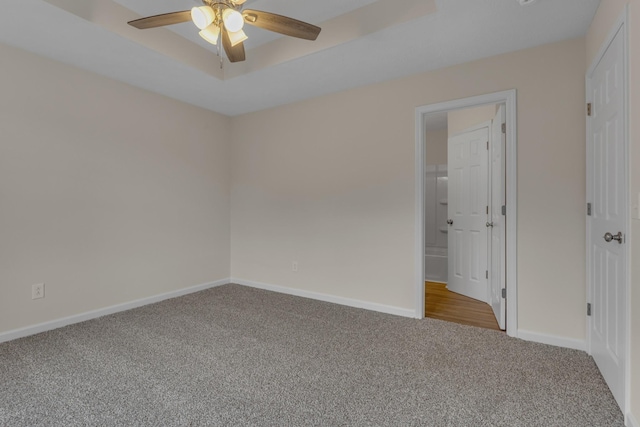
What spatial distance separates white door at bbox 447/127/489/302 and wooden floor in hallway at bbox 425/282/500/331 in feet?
0.51

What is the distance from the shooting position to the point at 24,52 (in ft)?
8.47

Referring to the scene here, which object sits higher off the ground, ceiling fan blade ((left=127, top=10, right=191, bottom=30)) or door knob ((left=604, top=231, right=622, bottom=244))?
ceiling fan blade ((left=127, top=10, right=191, bottom=30))

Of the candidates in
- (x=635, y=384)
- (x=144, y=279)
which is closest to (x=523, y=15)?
(x=635, y=384)

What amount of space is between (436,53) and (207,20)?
176 cm

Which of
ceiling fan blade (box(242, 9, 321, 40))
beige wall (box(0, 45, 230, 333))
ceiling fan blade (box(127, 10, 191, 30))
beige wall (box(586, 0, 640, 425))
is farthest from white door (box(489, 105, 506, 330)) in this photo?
beige wall (box(0, 45, 230, 333))

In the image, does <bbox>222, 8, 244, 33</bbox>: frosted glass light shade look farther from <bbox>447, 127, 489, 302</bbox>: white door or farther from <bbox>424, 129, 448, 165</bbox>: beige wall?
<bbox>424, 129, 448, 165</bbox>: beige wall

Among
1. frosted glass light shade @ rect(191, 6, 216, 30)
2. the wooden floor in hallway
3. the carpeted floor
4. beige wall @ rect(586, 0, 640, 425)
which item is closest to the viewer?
beige wall @ rect(586, 0, 640, 425)

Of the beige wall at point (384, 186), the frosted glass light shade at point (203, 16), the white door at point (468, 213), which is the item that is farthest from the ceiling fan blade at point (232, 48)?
the white door at point (468, 213)

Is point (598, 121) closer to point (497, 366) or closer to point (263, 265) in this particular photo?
point (497, 366)

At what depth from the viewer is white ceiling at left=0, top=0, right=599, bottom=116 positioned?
213 cm

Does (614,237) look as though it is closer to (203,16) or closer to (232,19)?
(232,19)

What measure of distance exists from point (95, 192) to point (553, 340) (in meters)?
4.06

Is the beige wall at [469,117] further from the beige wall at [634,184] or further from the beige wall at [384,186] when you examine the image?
the beige wall at [634,184]

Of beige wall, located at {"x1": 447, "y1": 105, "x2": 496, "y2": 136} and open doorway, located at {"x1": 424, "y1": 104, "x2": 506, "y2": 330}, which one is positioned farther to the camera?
beige wall, located at {"x1": 447, "y1": 105, "x2": 496, "y2": 136}
